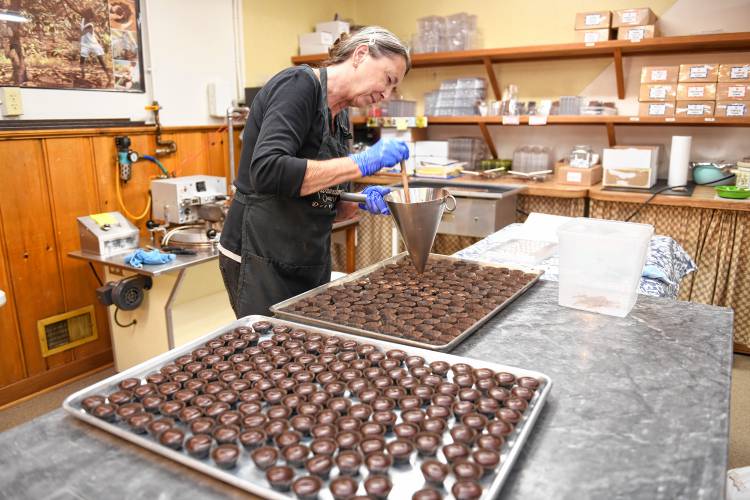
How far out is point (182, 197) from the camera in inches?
119

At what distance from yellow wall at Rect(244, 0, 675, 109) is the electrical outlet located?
175 cm

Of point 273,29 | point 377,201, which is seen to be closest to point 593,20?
point 273,29

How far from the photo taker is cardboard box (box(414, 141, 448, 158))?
4398 millimetres

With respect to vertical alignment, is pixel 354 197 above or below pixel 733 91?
below

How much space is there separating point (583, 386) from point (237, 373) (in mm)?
689

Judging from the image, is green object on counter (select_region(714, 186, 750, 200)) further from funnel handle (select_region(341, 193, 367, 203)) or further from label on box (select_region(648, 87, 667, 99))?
funnel handle (select_region(341, 193, 367, 203))

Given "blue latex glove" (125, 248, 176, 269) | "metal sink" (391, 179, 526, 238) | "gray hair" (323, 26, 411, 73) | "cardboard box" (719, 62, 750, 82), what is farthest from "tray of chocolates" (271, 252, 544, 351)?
"cardboard box" (719, 62, 750, 82)

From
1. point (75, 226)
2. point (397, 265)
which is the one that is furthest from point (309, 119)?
point (75, 226)

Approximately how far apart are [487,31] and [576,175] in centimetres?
151

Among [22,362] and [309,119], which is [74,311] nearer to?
[22,362]

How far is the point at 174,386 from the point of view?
106cm

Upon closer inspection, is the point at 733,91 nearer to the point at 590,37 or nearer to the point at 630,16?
the point at 630,16

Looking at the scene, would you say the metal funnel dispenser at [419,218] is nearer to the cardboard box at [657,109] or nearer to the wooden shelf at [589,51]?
the cardboard box at [657,109]

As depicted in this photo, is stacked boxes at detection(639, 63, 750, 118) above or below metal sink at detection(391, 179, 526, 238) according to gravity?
above
